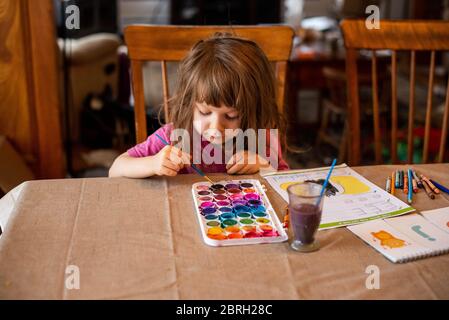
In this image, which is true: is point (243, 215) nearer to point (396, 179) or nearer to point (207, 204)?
point (207, 204)

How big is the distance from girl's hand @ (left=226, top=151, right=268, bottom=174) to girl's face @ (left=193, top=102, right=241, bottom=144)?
69 mm

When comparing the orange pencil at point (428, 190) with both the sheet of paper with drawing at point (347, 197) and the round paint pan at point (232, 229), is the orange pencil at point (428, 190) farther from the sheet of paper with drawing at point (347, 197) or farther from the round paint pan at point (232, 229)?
the round paint pan at point (232, 229)

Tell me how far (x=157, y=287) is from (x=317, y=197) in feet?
Answer: 0.95

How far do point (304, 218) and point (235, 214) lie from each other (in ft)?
0.55

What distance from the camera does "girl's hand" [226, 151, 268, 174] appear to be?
4.02 ft

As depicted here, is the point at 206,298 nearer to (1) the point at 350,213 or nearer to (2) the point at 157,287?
(2) the point at 157,287

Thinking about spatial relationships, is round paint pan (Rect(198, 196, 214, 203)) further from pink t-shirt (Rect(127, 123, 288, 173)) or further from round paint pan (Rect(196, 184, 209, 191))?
pink t-shirt (Rect(127, 123, 288, 173))

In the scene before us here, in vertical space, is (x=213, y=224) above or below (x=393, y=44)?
below

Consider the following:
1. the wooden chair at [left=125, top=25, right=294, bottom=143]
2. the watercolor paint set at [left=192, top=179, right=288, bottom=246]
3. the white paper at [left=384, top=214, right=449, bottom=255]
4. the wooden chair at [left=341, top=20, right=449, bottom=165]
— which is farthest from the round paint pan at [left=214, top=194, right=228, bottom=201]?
the wooden chair at [left=341, top=20, right=449, bottom=165]

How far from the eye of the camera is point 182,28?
56.7 inches

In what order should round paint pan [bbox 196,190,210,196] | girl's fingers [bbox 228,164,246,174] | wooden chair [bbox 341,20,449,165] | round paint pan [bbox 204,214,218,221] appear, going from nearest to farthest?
round paint pan [bbox 204,214,218,221], round paint pan [bbox 196,190,210,196], girl's fingers [bbox 228,164,246,174], wooden chair [bbox 341,20,449,165]

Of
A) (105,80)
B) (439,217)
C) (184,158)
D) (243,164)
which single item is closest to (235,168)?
(243,164)

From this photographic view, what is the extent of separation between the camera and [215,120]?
49.2 inches

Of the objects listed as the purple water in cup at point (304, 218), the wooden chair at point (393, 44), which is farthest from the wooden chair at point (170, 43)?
the purple water in cup at point (304, 218)
